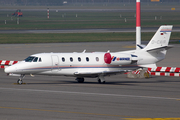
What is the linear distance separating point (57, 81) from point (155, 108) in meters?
14.6

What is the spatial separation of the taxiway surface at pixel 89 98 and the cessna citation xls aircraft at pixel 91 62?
1.08 meters

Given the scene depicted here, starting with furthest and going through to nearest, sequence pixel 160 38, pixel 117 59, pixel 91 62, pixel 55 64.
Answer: pixel 160 38, pixel 117 59, pixel 91 62, pixel 55 64

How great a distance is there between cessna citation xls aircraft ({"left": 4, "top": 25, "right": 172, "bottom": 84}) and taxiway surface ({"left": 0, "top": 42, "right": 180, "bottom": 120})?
1077 millimetres

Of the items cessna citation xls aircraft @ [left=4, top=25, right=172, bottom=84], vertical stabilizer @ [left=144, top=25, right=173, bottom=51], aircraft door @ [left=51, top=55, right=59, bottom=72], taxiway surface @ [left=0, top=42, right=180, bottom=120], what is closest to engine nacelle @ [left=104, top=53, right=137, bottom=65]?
cessna citation xls aircraft @ [left=4, top=25, right=172, bottom=84]

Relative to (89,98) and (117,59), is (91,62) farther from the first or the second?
(89,98)

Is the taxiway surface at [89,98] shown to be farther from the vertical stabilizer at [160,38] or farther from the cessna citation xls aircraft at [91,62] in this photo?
the vertical stabilizer at [160,38]

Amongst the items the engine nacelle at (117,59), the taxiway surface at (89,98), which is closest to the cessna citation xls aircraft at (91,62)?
the engine nacelle at (117,59)

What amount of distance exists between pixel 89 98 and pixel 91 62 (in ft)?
27.4

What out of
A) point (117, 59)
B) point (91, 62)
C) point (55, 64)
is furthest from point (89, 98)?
point (117, 59)

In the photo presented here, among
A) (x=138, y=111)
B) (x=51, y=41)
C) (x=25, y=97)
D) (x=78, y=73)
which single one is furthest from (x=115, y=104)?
(x=51, y=41)

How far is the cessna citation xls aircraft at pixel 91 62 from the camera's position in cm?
3106

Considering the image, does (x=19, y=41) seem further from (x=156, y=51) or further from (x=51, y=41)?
(x=156, y=51)

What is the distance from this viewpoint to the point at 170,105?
2202 centimetres

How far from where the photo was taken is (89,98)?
958 inches
